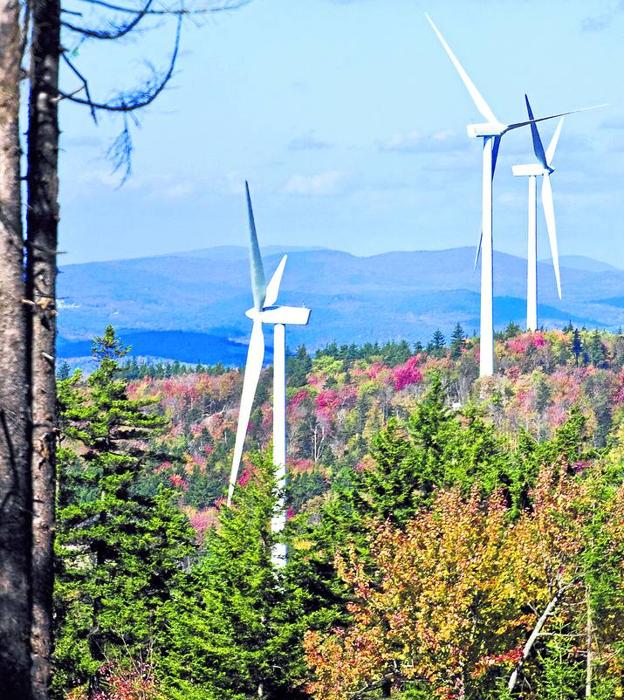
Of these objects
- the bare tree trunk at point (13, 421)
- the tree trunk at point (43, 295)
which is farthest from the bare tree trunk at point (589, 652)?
the bare tree trunk at point (13, 421)

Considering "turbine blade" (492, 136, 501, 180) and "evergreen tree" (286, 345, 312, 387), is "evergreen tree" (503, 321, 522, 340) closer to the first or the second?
"evergreen tree" (286, 345, 312, 387)

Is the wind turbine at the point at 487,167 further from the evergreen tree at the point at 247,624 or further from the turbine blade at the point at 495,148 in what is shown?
the evergreen tree at the point at 247,624

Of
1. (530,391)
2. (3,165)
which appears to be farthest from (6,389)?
(530,391)

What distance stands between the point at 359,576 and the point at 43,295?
1104 inches

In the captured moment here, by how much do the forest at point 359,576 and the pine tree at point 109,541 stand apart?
0.08 meters

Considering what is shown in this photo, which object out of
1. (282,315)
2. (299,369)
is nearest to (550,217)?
(282,315)

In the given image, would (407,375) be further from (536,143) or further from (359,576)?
(359,576)

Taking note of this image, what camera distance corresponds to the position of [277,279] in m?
52.7

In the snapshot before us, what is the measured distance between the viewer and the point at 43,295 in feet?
35.6

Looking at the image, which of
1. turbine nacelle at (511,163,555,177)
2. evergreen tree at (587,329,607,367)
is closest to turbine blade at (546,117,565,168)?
turbine nacelle at (511,163,555,177)

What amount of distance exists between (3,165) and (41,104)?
0.72 m

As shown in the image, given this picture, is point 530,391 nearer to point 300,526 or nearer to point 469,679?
point 300,526

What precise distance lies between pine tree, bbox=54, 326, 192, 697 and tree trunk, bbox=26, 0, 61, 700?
37.1 meters

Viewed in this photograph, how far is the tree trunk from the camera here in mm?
10727
